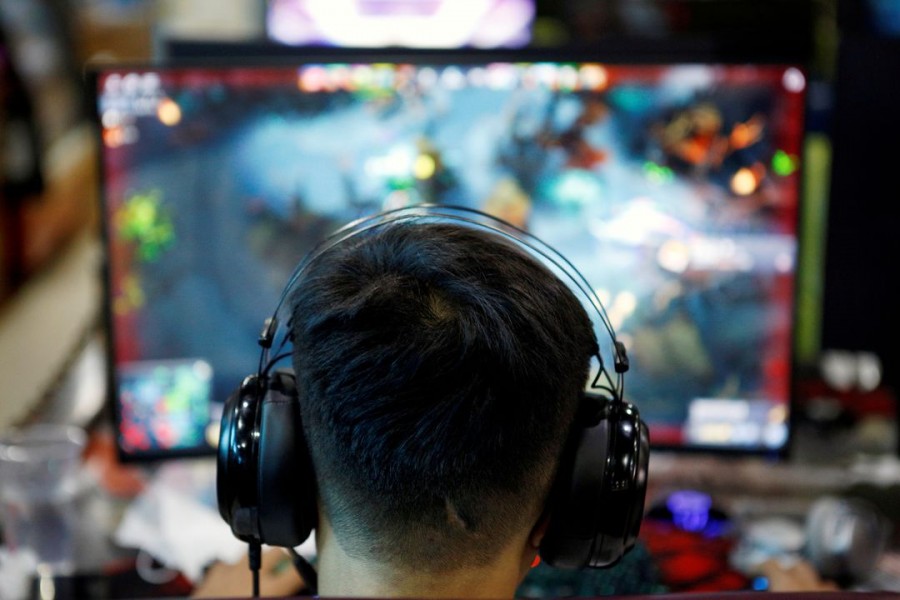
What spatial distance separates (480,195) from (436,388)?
679 millimetres

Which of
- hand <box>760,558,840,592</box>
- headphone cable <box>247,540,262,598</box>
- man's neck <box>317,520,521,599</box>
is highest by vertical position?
man's neck <box>317,520,521,599</box>

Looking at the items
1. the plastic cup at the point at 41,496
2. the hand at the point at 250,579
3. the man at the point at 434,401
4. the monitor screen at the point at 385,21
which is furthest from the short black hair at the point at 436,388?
the monitor screen at the point at 385,21

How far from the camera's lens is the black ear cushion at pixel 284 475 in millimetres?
656

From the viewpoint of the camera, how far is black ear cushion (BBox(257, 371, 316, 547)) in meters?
0.66

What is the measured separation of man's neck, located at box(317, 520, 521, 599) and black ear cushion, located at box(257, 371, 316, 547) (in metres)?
0.04

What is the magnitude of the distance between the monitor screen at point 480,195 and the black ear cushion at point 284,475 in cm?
59

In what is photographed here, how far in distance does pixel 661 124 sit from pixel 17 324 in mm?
3111

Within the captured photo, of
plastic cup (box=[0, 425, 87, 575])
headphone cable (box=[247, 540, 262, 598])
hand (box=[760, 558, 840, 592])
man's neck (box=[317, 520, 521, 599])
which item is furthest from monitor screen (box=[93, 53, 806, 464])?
man's neck (box=[317, 520, 521, 599])

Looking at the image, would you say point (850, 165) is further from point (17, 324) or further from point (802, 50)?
point (17, 324)

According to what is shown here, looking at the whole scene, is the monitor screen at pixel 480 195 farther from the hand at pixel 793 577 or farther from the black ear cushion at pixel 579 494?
the black ear cushion at pixel 579 494

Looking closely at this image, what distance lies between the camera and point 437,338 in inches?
22.7

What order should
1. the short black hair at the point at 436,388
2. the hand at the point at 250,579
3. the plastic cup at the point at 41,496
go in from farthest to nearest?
the plastic cup at the point at 41,496
the hand at the point at 250,579
the short black hair at the point at 436,388

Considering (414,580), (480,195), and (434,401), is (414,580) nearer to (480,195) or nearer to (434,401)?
(434,401)

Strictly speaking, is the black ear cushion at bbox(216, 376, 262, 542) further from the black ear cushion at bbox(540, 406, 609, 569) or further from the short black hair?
the black ear cushion at bbox(540, 406, 609, 569)
